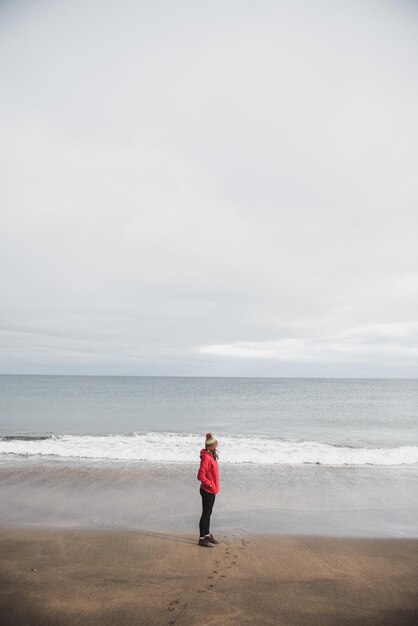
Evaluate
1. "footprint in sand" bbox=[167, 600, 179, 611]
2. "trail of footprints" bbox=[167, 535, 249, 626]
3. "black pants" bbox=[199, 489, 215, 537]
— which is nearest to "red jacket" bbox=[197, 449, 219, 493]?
"black pants" bbox=[199, 489, 215, 537]

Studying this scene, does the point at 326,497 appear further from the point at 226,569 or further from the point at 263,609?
the point at 263,609

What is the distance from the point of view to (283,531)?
7945mm

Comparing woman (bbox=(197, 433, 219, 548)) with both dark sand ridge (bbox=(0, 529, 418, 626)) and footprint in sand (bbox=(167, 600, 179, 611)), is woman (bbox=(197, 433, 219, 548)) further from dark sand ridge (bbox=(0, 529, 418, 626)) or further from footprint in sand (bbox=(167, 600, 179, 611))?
footprint in sand (bbox=(167, 600, 179, 611))

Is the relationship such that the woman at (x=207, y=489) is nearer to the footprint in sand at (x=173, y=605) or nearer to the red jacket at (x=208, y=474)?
the red jacket at (x=208, y=474)

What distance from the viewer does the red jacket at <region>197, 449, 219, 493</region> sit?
7.09 m

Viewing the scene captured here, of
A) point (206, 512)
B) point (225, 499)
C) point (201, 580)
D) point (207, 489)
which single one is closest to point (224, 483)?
point (225, 499)

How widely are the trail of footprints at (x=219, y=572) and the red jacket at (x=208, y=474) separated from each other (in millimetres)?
1089

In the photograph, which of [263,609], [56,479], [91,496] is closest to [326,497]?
[263,609]

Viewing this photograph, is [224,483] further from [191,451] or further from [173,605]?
[173,605]

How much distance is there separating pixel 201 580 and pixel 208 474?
1726mm

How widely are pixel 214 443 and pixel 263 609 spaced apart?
2733mm

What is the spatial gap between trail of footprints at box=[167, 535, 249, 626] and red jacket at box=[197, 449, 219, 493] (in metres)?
Answer: 1.09

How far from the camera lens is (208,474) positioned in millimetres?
7137

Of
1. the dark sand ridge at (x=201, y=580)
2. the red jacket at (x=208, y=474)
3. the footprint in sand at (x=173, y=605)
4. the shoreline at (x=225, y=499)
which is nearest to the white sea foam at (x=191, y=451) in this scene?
the shoreline at (x=225, y=499)
